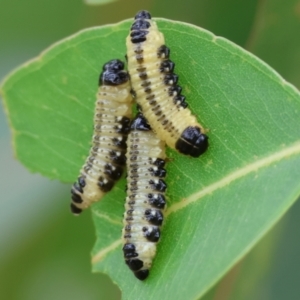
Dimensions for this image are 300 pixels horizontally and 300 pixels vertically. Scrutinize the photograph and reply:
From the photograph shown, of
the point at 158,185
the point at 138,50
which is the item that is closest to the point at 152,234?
the point at 158,185

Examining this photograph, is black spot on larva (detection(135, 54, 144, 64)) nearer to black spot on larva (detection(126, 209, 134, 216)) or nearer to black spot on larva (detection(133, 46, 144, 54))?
black spot on larva (detection(133, 46, 144, 54))

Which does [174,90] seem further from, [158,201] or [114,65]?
[158,201]

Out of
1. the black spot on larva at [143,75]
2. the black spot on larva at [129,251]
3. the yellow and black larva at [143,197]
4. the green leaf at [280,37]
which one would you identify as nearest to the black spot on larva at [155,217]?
the yellow and black larva at [143,197]

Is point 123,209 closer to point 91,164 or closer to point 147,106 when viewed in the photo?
point 91,164

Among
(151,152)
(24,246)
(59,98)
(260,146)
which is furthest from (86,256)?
(260,146)

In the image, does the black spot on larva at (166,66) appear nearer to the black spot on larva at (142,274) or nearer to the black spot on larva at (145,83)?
the black spot on larva at (145,83)

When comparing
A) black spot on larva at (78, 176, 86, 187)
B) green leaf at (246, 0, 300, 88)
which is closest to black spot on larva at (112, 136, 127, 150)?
black spot on larva at (78, 176, 86, 187)

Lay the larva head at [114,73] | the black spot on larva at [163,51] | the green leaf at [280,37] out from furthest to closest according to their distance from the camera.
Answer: the green leaf at [280,37] < the larva head at [114,73] < the black spot on larva at [163,51]
